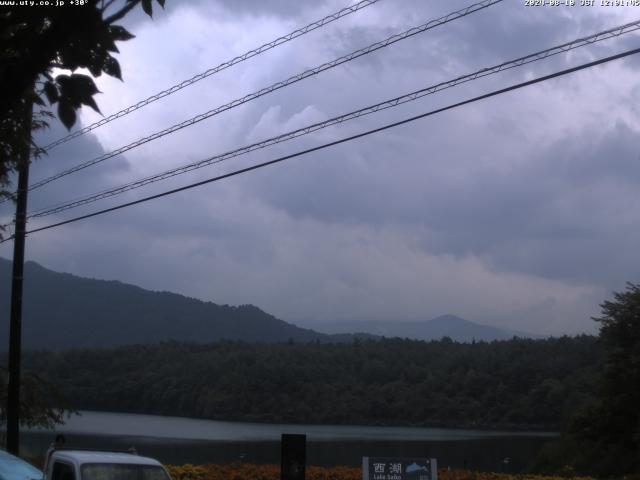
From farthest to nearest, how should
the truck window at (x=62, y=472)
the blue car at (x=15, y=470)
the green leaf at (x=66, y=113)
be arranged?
1. the blue car at (x=15, y=470)
2. the truck window at (x=62, y=472)
3. the green leaf at (x=66, y=113)

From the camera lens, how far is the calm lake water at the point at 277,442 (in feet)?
88.0

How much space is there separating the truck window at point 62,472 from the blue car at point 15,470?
103 cm

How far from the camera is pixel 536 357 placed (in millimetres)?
41969

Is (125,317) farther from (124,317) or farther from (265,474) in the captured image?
(265,474)

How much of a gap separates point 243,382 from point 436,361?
1008cm

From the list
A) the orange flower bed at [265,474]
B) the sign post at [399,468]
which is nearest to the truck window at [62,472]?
the sign post at [399,468]

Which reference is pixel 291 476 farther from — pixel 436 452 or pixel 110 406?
pixel 110 406

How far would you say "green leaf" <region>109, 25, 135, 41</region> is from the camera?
5410mm

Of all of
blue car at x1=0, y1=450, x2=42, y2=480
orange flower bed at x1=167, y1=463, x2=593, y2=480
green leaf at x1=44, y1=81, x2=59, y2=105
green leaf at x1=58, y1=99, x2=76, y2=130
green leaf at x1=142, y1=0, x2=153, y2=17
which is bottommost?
orange flower bed at x1=167, y1=463, x2=593, y2=480

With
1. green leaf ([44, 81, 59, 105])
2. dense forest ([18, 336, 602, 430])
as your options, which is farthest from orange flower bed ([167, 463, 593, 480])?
dense forest ([18, 336, 602, 430])

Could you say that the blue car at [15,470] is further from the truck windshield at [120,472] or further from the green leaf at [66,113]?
the green leaf at [66,113]

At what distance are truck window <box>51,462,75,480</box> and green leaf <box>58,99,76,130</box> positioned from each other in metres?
8.28

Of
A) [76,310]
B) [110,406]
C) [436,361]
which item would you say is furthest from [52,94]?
[76,310]

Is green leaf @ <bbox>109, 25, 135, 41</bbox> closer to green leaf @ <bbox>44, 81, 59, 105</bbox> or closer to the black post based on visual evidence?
green leaf @ <bbox>44, 81, 59, 105</bbox>
